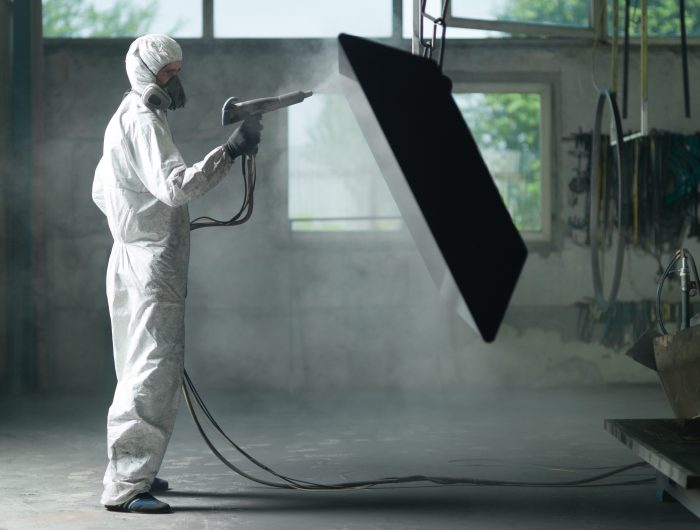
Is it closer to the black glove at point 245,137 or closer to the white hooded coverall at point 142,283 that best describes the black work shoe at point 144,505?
the white hooded coverall at point 142,283

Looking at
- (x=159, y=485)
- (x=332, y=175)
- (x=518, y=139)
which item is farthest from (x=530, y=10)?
(x=159, y=485)

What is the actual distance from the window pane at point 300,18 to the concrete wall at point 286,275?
0.33 feet

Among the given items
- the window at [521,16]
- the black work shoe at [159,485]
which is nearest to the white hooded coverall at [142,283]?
the black work shoe at [159,485]

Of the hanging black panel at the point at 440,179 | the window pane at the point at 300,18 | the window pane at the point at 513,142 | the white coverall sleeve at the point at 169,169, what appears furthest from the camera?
the window pane at the point at 513,142

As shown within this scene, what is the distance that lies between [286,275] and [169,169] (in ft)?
11.2

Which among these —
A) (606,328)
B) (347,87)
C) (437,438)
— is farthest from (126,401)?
(606,328)

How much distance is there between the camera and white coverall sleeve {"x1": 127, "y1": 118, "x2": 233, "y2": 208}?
285cm

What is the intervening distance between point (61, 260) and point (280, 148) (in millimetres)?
1653

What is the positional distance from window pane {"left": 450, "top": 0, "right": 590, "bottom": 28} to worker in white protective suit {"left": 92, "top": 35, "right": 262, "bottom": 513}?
11.6ft

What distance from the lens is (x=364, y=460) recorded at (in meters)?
4.01

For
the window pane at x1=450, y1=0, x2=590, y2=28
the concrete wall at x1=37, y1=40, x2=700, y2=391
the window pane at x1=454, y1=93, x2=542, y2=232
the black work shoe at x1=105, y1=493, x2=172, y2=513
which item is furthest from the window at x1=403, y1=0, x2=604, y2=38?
the black work shoe at x1=105, y1=493, x2=172, y2=513

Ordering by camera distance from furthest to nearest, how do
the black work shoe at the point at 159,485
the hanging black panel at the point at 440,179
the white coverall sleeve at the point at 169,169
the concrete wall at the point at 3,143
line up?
the concrete wall at the point at 3,143, the black work shoe at the point at 159,485, the white coverall sleeve at the point at 169,169, the hanging black panel at the point at 440,179

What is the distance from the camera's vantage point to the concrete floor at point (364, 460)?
9.83 feet

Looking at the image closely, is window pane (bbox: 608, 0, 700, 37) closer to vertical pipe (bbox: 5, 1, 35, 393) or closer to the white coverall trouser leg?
vertical pipe (bbox: 5, 1, 35, 393)
